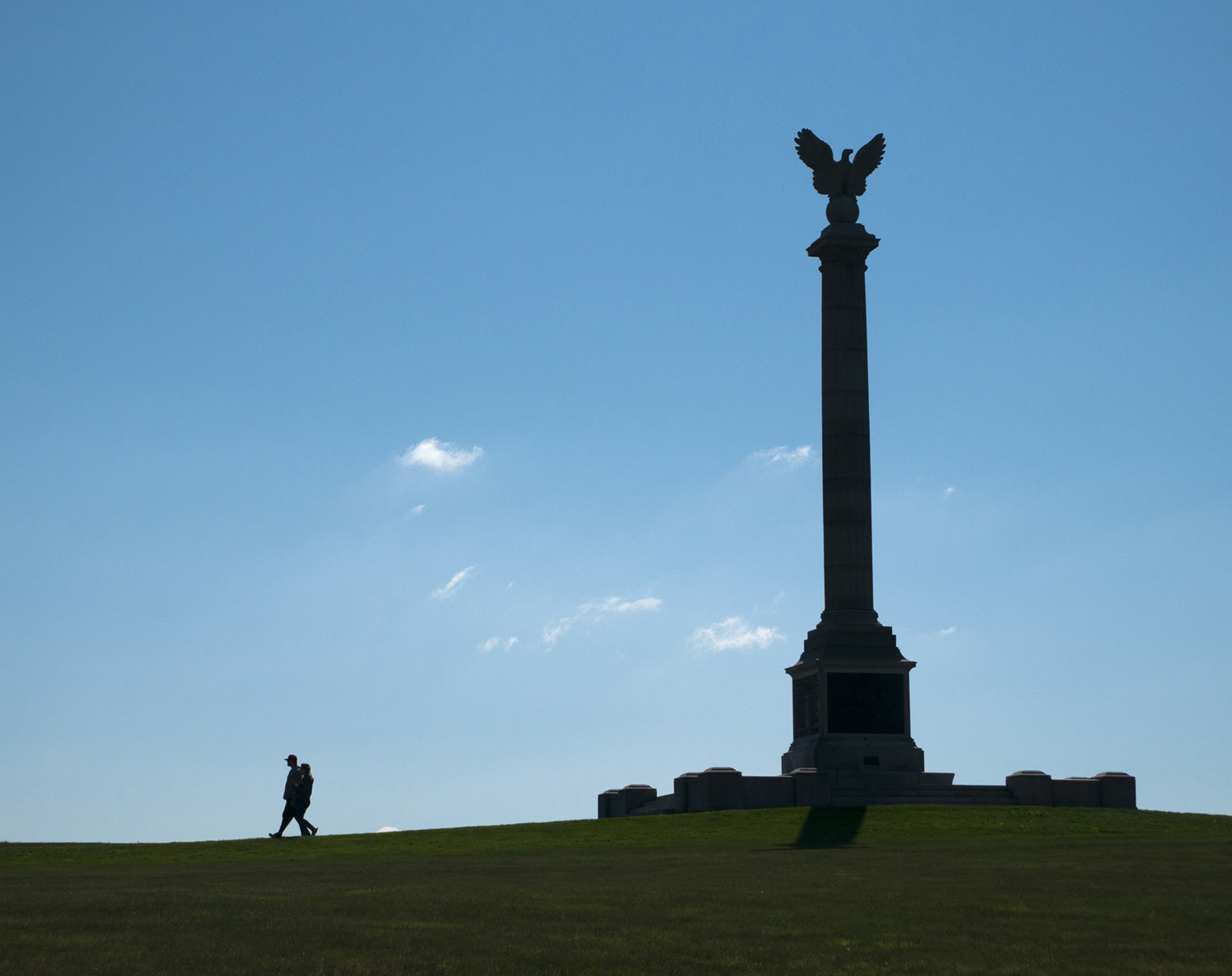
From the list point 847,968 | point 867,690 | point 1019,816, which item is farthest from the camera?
point 867,690

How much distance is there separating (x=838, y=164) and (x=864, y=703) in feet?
54.4

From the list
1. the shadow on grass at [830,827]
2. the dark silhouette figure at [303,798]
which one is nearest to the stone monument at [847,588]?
the shadow on grass at [830,827]

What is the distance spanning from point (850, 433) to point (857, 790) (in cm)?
1030

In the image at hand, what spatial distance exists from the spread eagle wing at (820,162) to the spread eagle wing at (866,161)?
0.49 m

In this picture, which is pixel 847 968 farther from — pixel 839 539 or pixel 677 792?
pixel 839 539

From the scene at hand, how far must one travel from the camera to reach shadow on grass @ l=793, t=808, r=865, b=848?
2578cm

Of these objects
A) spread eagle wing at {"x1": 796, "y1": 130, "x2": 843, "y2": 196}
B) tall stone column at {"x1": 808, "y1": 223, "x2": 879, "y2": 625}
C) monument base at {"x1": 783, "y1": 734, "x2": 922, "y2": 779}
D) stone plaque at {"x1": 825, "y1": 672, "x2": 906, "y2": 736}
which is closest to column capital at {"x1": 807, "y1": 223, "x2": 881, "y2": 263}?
tall stone column at {"x1": 808, "y1": 223, "x2": 879, "y2": 625}

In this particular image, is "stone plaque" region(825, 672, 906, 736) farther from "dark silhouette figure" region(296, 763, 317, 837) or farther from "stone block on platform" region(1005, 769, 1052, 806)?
"dark silhouette figure" region(296, 763, 317, 837)

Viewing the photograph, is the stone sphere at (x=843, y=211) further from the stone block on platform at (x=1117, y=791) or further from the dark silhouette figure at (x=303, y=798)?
the dark silhouette figure at (x=303, y=798)

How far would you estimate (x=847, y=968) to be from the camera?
32.2 ft

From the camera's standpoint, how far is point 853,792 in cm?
3678

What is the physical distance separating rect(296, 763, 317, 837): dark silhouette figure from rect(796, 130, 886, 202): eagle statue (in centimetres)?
2368

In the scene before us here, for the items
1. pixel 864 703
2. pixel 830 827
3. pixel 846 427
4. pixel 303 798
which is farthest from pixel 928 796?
pixel 303 798

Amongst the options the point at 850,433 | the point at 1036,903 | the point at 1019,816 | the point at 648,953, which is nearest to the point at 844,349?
the point at 850,433
